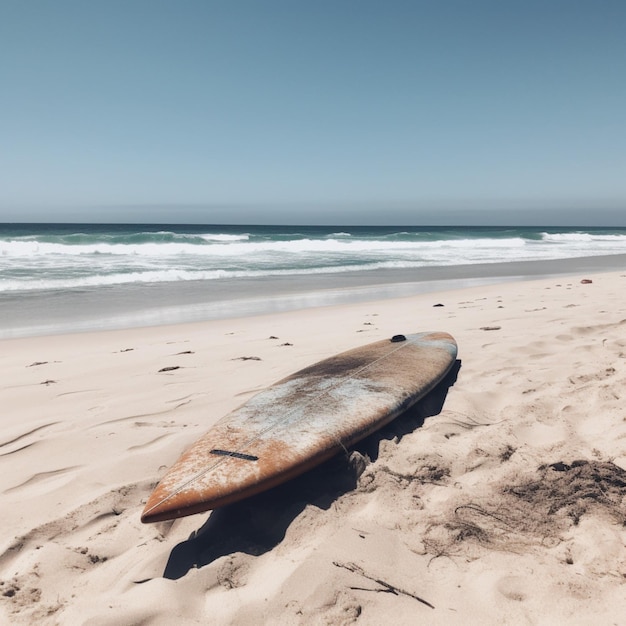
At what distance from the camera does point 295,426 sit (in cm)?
255

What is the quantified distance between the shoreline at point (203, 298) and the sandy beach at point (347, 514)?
3392mm

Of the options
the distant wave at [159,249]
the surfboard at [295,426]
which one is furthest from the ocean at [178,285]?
the surfboard at [295,426]

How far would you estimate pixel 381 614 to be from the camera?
4.99 feet

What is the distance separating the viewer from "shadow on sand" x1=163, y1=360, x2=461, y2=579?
6.16 ft

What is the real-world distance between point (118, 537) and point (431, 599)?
131 centimetres

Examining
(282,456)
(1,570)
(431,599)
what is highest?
(282,456)

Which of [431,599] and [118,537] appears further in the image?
[118,537]

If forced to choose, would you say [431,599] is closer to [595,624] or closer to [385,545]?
[385,545]

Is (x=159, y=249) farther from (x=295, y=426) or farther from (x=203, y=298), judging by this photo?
(x=295, y=426)

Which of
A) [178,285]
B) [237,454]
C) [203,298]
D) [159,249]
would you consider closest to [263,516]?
[237,454]

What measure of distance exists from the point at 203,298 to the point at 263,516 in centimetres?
781

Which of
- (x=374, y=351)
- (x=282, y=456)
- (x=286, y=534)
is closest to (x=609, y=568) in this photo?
(x=286, y=534)

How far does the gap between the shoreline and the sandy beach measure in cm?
339

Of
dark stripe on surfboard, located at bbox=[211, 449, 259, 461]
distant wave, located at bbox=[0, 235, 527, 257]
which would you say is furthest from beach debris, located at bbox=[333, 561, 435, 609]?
distant wave, located at bbox=[0, 235, 527, 257]
